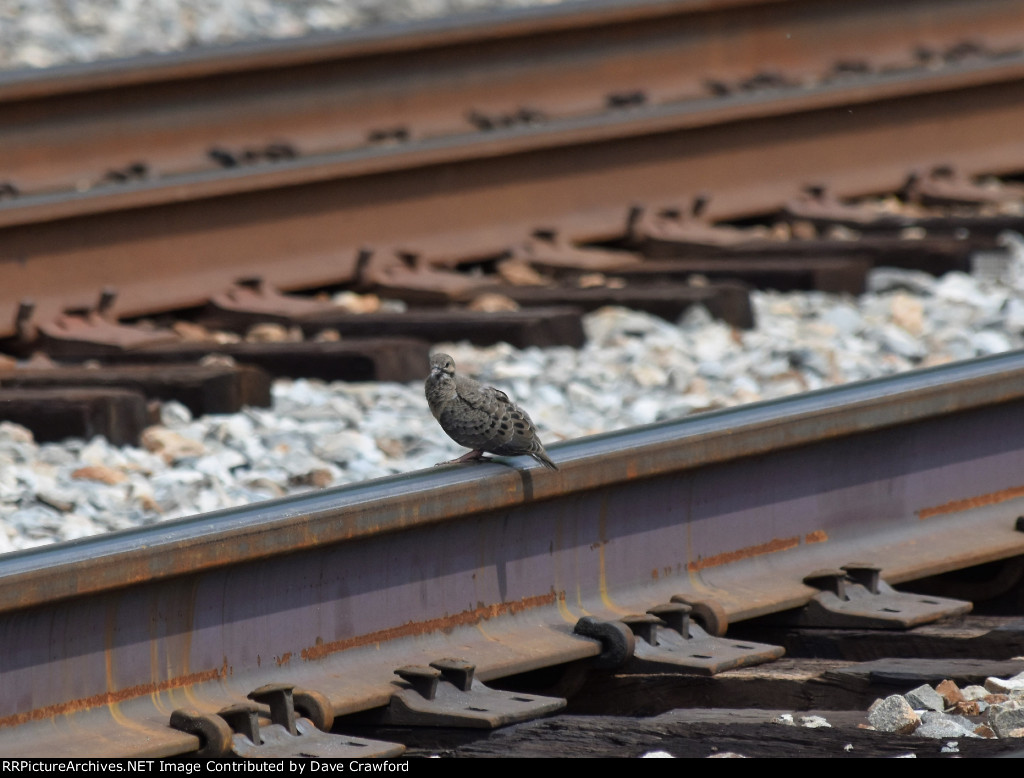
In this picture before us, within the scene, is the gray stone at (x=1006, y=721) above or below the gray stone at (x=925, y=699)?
below

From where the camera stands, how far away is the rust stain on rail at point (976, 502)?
167 inches

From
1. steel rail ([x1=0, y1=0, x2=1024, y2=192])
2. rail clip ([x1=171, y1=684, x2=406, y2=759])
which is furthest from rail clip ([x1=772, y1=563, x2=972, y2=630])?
steel rail ([x1=0, y1=0, x2=1024, y2=192])

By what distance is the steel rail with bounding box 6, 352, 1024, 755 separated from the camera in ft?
9.94

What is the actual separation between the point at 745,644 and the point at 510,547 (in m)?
0.50

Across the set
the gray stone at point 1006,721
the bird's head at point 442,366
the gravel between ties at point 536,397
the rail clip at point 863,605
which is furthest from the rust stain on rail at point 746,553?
the gray stone at point 1006,721

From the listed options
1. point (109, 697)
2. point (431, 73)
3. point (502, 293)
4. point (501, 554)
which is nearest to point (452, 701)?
point (501, 554)

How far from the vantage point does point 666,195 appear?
7594 millimetres

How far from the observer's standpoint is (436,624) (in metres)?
3.47

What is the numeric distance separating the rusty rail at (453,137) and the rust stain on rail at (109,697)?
291 cm

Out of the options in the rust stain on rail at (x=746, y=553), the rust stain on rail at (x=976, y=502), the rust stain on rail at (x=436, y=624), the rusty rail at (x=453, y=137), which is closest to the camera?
the rust stain on rail at (x=436, y=624)

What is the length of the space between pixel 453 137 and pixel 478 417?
12.5 feet

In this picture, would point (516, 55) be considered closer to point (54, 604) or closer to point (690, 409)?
point (690, 409)

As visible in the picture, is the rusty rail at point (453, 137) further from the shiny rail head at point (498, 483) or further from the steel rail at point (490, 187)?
the shiny rail head at point (498, 483)
